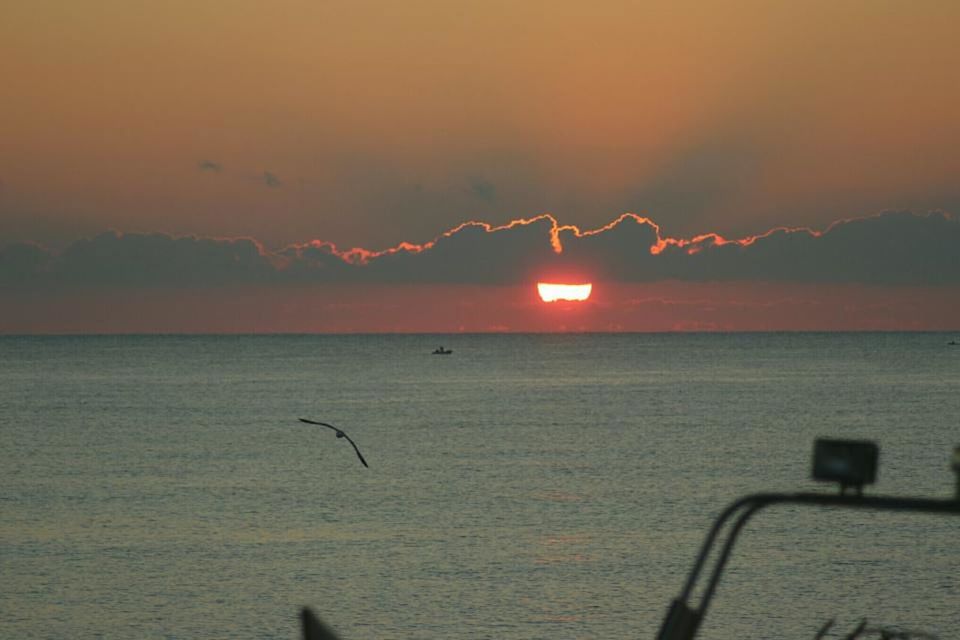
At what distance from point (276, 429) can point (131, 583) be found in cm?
8815

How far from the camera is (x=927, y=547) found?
6588 cm

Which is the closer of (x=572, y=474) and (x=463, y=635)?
(x=463, y=635)

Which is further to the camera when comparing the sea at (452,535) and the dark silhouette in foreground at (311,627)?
the sea at (452,535)

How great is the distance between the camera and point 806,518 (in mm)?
75938

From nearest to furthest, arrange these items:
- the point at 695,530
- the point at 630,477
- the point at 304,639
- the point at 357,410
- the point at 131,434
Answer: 1. the point at 304,639
2. the point at 695,530
3. the point at 630,477
4. the point at 131,434
5. the point at 357,410

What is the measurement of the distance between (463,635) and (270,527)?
27026 millimetres

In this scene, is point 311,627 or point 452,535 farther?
point 452,535

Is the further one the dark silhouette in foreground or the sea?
the sea

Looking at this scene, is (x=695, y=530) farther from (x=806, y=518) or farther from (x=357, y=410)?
(x=357, y=410)

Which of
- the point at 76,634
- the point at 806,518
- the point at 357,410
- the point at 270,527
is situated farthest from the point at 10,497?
the point at 357,410

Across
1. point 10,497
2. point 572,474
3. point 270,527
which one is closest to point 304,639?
point 270,527

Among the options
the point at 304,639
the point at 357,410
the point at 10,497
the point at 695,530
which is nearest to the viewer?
the point at 304,639

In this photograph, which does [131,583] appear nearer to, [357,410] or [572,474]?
[572,474]

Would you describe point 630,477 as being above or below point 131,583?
above
